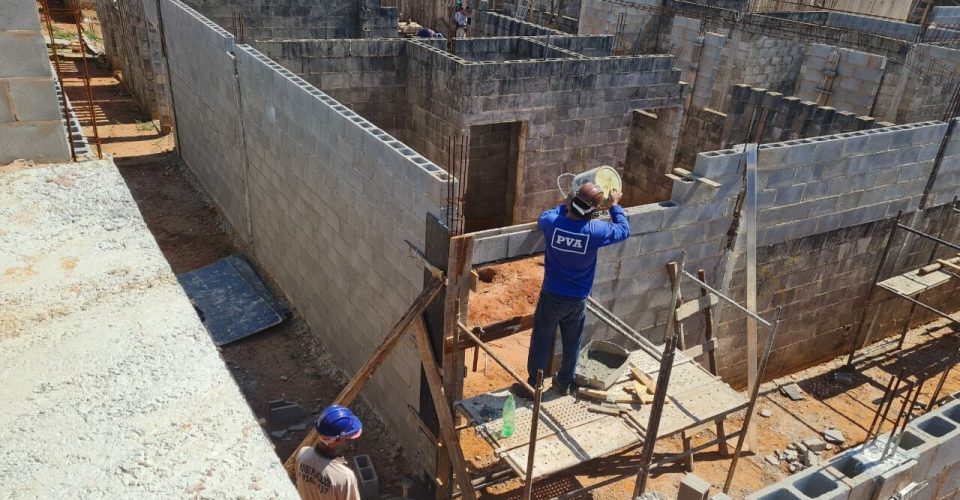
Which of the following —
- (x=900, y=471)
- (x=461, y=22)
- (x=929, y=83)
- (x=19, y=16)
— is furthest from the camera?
(x=461, y=22)

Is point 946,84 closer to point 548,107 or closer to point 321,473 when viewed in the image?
point 548,107

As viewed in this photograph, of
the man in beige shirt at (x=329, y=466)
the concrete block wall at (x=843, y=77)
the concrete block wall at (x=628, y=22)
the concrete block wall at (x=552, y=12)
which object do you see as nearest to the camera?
the man in beige shirt at (x=329, y=466)

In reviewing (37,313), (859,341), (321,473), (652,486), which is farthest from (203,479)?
(859,341)

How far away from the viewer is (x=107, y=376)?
11.3 feet

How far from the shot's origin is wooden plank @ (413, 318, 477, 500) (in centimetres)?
580

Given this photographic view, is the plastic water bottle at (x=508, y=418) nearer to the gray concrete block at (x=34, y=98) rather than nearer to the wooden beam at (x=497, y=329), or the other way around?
the wooden beam at (x=497, y=329)

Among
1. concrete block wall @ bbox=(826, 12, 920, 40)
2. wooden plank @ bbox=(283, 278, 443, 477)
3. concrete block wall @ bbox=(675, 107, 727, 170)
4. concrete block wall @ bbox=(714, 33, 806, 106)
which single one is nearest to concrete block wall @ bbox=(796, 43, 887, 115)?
concrete block wall @ bbox=(714, 33, 806, 106)

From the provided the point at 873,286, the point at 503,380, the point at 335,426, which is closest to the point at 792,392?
the point at 873,286

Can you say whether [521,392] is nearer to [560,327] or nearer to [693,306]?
[560,327]

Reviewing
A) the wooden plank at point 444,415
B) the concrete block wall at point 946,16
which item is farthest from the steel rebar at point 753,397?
the concrete block wall at point 946,16

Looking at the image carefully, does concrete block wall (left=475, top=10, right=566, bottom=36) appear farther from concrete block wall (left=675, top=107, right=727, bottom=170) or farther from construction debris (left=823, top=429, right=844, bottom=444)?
construction debris (left=823, top=429, right=844, bottom=444)

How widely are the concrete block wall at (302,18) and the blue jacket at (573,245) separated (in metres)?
11.3

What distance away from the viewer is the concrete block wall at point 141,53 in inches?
578

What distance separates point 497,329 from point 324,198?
2.76 metres
